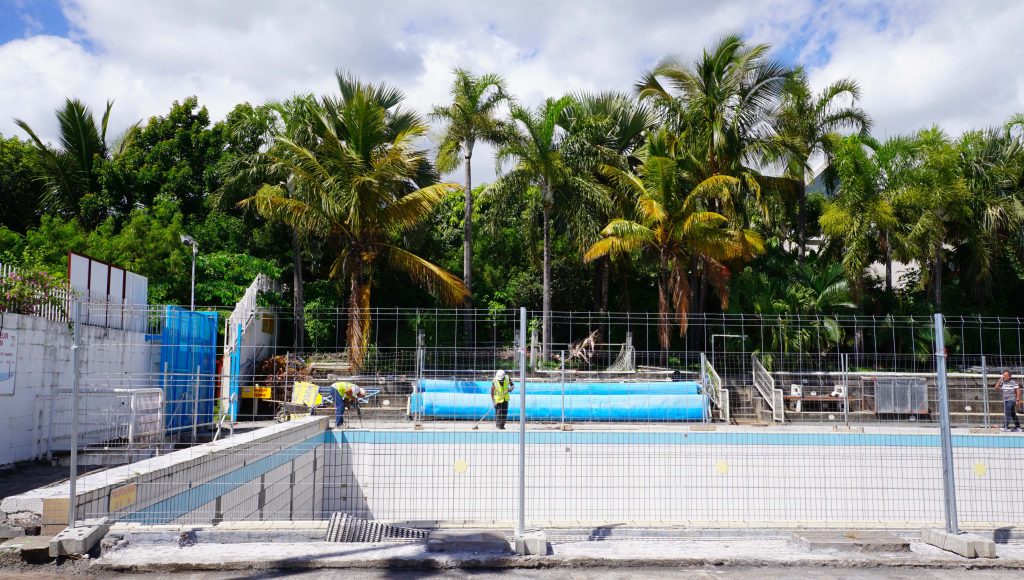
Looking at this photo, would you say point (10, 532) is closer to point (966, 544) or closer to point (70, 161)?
point (966, 544)

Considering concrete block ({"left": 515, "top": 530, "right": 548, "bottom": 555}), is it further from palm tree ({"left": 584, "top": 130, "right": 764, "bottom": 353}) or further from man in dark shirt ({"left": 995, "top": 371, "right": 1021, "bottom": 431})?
palm tree ({"left": 584, "top": 130, "right": 764, "bottom": 353})

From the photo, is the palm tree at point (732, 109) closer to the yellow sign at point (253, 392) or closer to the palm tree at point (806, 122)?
the palm tree at point (806, 122)

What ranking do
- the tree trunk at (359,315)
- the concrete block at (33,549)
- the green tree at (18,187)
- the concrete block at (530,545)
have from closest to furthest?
the concrete block at (33,549), the concrete block at (530,545), the tree trunk at (359,315), the green tree at (18,187)

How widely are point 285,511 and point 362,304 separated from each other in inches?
452

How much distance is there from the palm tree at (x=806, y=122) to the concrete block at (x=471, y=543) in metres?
20.1

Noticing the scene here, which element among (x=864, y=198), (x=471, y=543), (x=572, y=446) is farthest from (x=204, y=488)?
(x=864, y=198)

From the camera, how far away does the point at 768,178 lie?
25.1 meters

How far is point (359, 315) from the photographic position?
67.8ft

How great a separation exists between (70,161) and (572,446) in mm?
25869

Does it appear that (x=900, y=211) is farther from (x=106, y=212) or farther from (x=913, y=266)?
(x=106, y=212)

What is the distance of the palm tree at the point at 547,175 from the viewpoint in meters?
22.1

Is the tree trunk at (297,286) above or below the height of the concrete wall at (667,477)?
above

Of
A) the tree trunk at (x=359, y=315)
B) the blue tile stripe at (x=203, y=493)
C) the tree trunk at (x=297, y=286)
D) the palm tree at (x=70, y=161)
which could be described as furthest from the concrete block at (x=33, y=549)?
the palm tree at (x=70, y=161)

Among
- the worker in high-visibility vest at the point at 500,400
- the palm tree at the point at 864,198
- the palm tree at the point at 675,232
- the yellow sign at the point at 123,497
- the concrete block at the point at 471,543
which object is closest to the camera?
the concrete block at the point at 471,543
